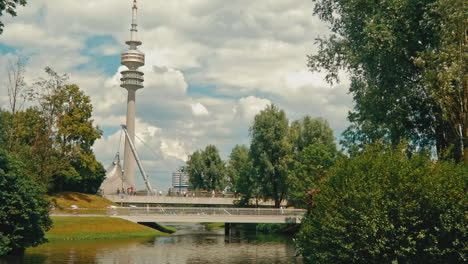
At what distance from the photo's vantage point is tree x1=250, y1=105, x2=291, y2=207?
255 feet

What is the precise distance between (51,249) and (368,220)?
32.6 m

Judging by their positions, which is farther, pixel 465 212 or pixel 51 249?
pixel 51 249

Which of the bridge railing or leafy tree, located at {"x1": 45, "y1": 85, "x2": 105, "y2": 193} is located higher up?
leafy tree, located at {"x1": 45, "y1": 85, "x2": 105, "y2": 193}

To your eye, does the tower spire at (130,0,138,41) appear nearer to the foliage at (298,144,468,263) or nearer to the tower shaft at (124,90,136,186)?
the tower shaft at (124,90,136,186)

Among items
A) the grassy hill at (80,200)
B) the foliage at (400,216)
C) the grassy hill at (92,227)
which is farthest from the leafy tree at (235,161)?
the foliage at (400,216)

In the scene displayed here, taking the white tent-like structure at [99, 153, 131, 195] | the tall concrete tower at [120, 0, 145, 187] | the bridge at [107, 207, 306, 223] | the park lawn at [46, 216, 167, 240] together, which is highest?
the tall concrete tower at [120, 0, 145, 187]

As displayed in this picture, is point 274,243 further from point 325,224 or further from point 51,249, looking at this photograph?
point 325,224

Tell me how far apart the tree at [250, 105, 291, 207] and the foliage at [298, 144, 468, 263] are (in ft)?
174

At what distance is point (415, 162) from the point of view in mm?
24188

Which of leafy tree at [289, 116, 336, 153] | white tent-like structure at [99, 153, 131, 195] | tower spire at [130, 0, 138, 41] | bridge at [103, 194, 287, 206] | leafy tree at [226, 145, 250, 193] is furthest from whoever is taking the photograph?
tower spire at [130, 0, 138, 41]

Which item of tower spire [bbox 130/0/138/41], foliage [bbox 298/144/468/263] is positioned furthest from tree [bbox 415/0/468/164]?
tower spire [bbox 130/0/138/41]

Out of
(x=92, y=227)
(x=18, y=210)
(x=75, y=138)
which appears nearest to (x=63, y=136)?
(x=75, y=138)

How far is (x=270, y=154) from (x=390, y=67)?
156 ft

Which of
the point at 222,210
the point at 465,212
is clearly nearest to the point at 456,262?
the point at 465,212
